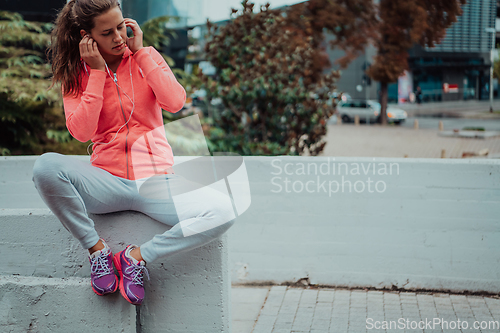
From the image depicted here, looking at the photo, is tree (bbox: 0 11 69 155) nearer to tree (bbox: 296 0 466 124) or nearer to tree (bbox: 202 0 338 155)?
tree (bbox: 202 0 338 155)

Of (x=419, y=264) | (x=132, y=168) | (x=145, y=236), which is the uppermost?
(x=132, y=168)

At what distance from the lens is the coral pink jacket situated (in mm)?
2490

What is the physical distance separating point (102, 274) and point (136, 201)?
435mm

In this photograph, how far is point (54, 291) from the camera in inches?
104

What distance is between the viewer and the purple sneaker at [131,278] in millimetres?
2432

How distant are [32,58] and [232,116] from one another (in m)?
3.45

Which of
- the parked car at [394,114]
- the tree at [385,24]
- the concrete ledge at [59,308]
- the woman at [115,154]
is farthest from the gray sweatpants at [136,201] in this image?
the parked car at [394,114]

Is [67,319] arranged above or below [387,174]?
below

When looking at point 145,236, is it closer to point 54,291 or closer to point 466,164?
point 54,291

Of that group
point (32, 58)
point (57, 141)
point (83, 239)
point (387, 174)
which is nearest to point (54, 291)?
point (83, 239)

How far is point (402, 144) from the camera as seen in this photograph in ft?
42.0

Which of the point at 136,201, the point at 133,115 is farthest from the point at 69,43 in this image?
the point at 136,201

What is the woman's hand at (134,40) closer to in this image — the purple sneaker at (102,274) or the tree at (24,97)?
the purple sneaker at (102,274)

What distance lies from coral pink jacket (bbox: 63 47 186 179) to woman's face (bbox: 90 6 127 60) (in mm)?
117
